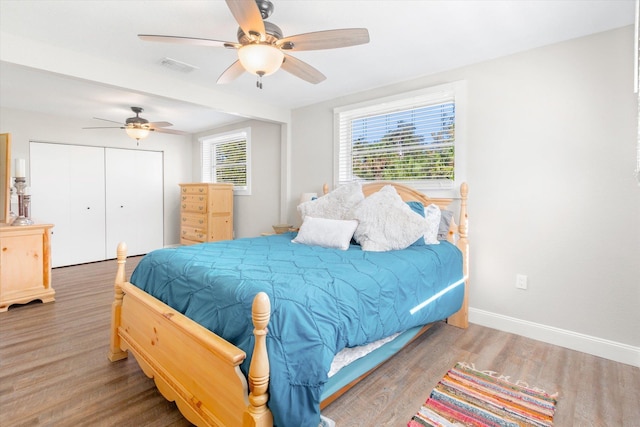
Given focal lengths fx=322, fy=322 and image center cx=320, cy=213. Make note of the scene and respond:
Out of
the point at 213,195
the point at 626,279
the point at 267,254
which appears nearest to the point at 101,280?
the point at 213,195

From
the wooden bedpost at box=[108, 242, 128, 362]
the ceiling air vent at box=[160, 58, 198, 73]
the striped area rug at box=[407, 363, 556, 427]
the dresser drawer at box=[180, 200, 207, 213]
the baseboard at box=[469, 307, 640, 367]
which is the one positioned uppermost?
the ceiling air vent at box=[160, 58, 198, 73]

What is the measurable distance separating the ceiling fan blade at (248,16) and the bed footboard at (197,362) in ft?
4.56

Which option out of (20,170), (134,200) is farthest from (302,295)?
(134,200)

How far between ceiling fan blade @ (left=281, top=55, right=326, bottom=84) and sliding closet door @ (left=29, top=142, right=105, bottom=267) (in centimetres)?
462

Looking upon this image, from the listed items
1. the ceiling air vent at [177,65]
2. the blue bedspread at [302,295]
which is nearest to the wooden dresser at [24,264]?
the blue bedspread at [302,295]

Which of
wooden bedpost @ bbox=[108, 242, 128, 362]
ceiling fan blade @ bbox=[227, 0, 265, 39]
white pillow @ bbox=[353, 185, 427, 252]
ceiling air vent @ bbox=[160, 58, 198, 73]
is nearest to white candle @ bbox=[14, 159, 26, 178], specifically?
ceiling air vent @ bbox=[160, 58, 198, 73]

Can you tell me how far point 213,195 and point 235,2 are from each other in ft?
12.4

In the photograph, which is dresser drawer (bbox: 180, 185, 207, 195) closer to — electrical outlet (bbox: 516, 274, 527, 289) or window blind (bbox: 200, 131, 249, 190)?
window blind (bbox: 200, 131, 249, 190)

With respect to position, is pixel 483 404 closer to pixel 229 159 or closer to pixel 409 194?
pixel 409 194

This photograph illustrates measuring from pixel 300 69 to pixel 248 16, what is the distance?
27.5 inches

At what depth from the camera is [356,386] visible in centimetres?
196

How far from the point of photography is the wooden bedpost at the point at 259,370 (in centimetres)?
117

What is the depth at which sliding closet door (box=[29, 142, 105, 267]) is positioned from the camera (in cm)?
484

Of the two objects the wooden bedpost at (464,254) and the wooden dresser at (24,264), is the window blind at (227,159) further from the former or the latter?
the wooden bedpost at (464,254)
